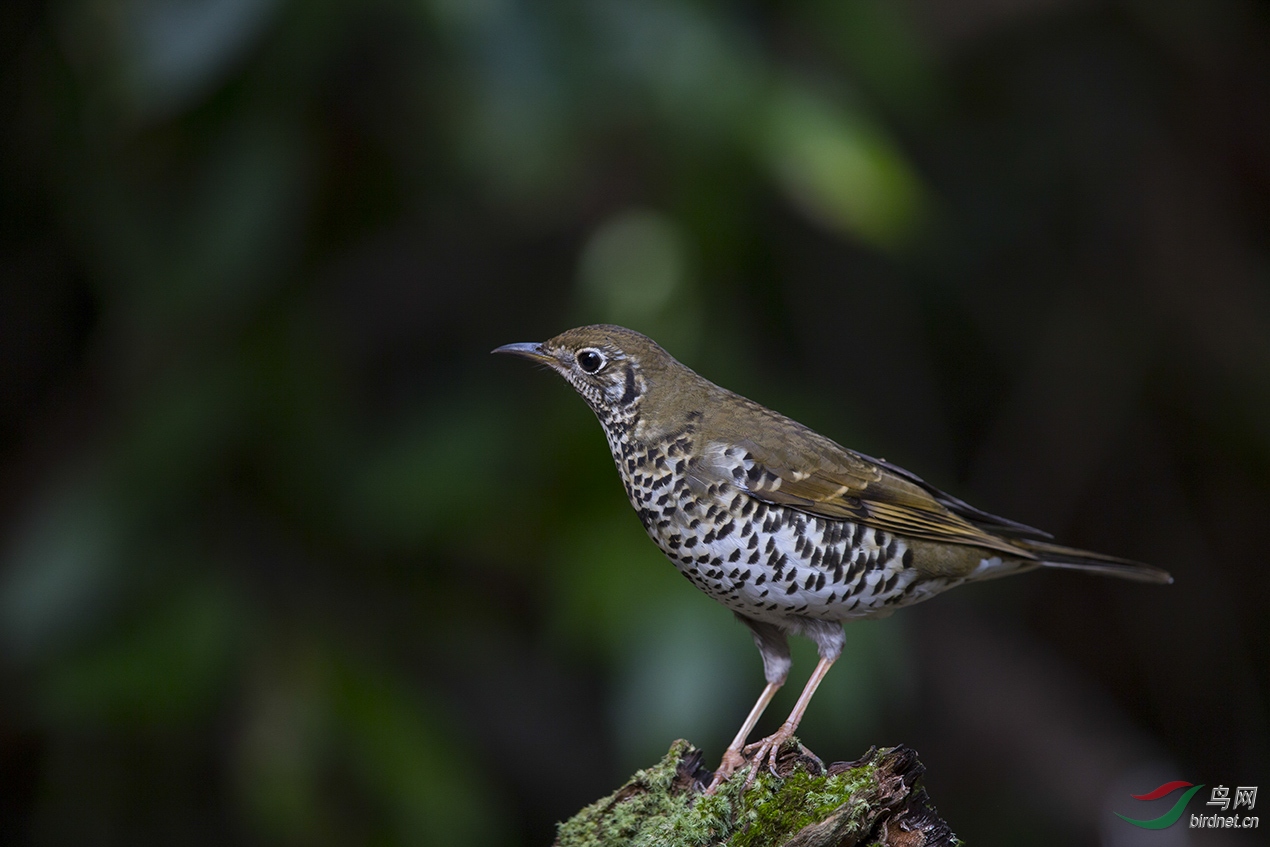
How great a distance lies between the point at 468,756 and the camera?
522 centimetres

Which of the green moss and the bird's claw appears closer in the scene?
the green moss

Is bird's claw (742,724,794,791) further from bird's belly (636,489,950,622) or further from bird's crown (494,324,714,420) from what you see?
bird's crown (494,324,714,420)

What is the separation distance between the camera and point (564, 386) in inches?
187

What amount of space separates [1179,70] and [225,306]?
526 cm

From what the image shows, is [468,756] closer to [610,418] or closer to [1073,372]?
[610,418]

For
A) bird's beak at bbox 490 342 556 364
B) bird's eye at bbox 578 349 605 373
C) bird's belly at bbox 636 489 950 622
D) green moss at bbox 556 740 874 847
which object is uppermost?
bird's eye at bbox 578 349 605 373

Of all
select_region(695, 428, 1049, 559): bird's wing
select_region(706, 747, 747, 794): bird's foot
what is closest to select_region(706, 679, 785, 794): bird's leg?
select_region(706, 747, 747, 794): bird's foot

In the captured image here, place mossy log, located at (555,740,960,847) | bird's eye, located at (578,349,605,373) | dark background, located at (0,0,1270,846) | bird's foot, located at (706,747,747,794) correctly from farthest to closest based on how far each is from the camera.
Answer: dark background, located at (0,0,1270,846)
bird's eye, located at (578,349,605,373)
bird's foot, located at (706,747,747,794)
mossy log, located at (555,740,960,847)

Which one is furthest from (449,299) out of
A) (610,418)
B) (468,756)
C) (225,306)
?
(610,418)

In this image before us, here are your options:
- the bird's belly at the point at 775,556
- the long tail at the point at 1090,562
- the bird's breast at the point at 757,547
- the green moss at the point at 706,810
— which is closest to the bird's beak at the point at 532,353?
the bird's breast at the point at 757,547

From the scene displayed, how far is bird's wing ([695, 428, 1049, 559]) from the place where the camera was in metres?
3.26

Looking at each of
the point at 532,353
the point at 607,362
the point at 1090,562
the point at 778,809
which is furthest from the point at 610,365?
the point at 1090,562

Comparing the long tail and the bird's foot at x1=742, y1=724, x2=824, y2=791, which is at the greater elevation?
the long tail

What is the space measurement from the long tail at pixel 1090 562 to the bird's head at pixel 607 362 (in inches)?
48.4
